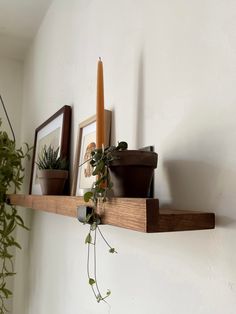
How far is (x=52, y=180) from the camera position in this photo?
1.11 m

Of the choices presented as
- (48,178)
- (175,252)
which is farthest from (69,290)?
(175,252)

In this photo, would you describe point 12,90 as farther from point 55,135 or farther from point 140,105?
point 140,105

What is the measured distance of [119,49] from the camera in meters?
0.94

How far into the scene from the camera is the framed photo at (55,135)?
49.7 inches

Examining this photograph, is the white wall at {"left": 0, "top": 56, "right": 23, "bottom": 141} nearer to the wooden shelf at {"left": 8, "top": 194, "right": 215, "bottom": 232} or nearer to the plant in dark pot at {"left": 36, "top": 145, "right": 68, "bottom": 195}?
the plant in dark pot at {"left": 36, "top": 145, "right": 68, "bottom": 195}

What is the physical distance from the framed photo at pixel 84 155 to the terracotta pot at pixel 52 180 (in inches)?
1.9

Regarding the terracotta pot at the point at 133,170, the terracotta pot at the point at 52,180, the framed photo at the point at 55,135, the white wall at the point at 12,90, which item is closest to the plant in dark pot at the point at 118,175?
the terracotta pot at the point at 133,170

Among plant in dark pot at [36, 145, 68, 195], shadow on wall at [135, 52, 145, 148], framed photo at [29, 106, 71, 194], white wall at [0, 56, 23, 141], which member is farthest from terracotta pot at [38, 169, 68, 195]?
white wall at [0, 56, 23, 141]

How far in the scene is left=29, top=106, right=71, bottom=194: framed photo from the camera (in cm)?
126

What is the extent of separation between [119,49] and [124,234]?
57cm

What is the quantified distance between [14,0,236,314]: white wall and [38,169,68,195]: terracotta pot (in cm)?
17

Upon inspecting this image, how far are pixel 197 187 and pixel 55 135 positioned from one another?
2.98ft

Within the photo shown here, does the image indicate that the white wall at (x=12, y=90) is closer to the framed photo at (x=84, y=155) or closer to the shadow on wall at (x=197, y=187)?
the framed photo at (x=84, y=155)

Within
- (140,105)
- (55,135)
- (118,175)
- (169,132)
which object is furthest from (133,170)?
(55,135)
